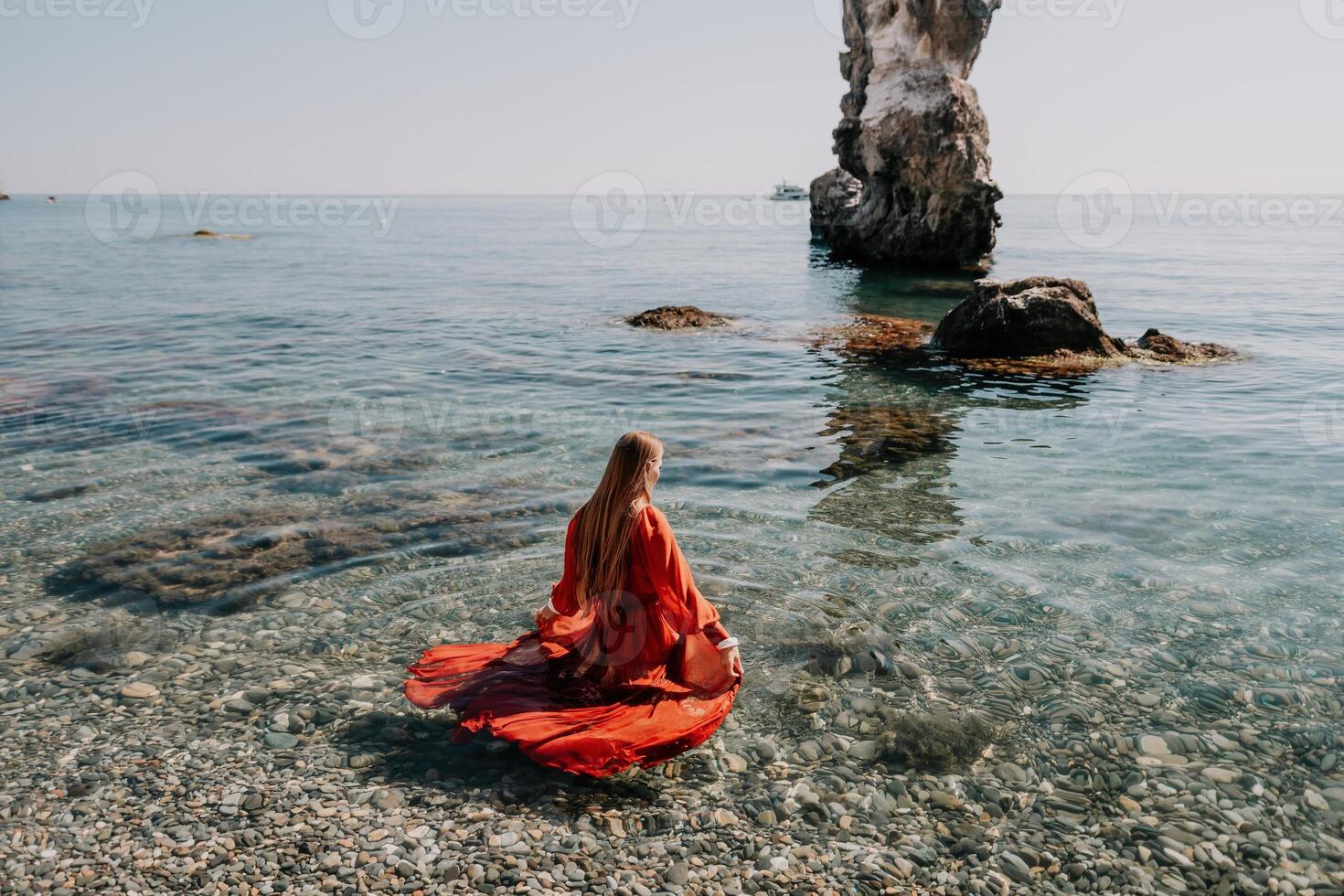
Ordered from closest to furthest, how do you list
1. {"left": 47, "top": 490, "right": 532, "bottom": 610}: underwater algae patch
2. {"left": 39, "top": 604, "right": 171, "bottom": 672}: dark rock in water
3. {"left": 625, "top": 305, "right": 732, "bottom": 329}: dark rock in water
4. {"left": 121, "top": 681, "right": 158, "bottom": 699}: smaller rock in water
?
{"left": 121, "top": 681, "right": 158, "bottom": 699}: smaller rock in water, {"left": 39, "top": 604, "right": 171, "bottom": 672}: dark rock in water, {"left": 47, "top": 490, "right": 532, "bottom": 610}: underwater algae patch, {"left": 625, "top": 305, "right": 732, "bottom": 329}: dark rock in water

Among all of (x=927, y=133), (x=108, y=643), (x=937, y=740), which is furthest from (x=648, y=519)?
(x=927, y=133)

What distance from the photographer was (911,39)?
4081cm

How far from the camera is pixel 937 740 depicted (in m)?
6.34

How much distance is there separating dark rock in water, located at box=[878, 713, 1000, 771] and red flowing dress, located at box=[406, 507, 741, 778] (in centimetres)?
120

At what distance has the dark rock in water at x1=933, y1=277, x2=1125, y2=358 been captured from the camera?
2100cm

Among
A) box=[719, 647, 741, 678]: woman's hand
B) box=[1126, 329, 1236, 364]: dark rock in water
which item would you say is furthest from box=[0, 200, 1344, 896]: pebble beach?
box=[1126, 329, 1236, 364]: dark rock in water

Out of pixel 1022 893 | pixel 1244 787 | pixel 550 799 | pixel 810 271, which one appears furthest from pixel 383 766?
pixel 810 271

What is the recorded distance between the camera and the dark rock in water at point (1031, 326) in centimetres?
2100

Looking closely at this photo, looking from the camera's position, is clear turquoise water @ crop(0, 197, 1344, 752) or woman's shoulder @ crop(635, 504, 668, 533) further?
clear turquoise water @ crop(0, 197, 1344, 752)

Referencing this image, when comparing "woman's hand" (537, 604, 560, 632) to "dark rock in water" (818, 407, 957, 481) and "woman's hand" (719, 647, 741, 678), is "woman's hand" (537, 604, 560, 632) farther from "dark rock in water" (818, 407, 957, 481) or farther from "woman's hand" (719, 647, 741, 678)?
"dark rock in water" (818, 407, 957, 481)

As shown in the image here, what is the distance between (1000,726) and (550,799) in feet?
10.9

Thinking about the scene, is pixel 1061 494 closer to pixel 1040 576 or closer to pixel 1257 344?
pixel 1040 576

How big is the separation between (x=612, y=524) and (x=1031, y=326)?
17.8 metres

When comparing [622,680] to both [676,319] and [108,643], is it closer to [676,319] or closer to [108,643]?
[108,643]
